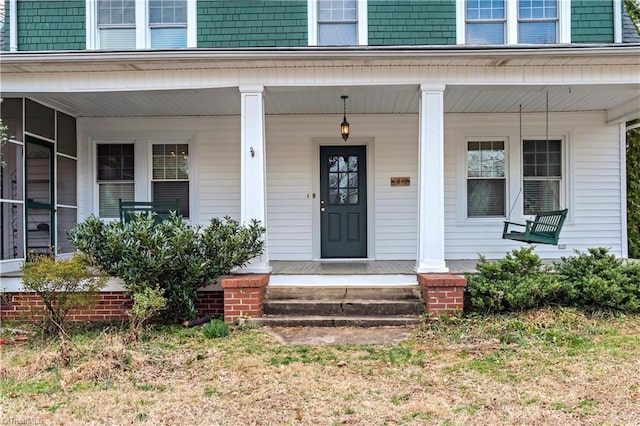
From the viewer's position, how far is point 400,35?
23.1 feet

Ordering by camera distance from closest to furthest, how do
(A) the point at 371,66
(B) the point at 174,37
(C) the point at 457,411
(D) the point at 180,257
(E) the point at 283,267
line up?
(C) the point at 457,411 < (D) the point at 180,257 < (A) the point at 371,66 < (E) the point at 283,267 < (B) the point at 174,37

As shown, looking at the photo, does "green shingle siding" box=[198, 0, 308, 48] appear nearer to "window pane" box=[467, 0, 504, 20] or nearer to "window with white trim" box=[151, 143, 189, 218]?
"window with white trim" box=[151, 143, 189, 218]

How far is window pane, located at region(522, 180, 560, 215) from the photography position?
7793 millimetres

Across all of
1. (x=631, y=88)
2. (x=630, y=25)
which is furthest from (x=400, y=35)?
(x=630, y=25)

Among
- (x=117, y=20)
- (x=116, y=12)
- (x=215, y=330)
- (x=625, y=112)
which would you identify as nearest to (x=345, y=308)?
(x=215, y=330)

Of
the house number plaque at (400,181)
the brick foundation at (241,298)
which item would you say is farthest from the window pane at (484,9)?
the brick foundation at (241,298)

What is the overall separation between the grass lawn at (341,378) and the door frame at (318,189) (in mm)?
2946

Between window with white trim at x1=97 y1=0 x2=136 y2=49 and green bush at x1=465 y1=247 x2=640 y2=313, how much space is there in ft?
20.5

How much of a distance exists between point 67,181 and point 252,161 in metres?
3.72

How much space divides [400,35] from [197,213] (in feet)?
14.4

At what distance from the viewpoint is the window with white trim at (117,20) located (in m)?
7.25

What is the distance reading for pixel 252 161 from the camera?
227 inches

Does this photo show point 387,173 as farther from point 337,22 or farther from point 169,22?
point 169,22

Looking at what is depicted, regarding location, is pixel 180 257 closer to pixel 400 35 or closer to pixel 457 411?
pixel 457 411
